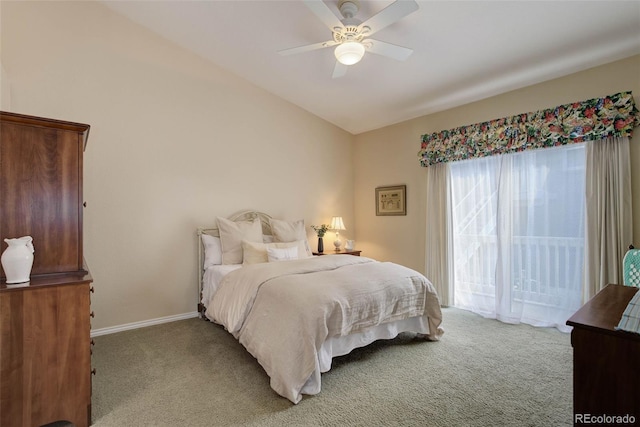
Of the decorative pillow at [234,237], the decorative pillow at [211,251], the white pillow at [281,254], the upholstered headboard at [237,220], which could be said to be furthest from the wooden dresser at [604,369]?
the upholstered headboard at [237,220]

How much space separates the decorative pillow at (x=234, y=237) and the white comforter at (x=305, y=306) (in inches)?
23.9

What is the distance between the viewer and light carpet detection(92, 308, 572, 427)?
188cm

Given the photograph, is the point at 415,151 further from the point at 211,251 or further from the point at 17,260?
the point at 17,260

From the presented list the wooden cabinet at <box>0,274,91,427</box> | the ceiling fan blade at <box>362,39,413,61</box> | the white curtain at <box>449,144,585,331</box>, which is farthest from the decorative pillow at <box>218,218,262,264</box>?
the white curtain at <box>449,144,585,331</box>

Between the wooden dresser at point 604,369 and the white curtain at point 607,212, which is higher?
the white curtain at point 607,212

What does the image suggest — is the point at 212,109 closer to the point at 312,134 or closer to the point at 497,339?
the point at 312,134

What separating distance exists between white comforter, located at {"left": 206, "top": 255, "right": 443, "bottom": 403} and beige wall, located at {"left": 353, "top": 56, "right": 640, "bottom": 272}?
1.72 meters

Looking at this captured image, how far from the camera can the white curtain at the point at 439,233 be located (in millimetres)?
4125

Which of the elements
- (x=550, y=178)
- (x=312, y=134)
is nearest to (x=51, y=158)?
(x=312, y=134)

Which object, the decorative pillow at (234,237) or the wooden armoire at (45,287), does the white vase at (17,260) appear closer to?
the wooden armoire at (45,287)

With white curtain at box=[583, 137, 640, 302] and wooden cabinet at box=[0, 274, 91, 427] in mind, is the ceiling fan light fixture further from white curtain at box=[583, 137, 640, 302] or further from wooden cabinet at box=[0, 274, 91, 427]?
white curtain at box=[583, 137, 640, 302]

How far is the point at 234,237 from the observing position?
3.79 meters

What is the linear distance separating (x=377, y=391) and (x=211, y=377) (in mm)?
1265

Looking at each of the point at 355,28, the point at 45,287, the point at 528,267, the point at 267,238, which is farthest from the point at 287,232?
the point at 528,267
